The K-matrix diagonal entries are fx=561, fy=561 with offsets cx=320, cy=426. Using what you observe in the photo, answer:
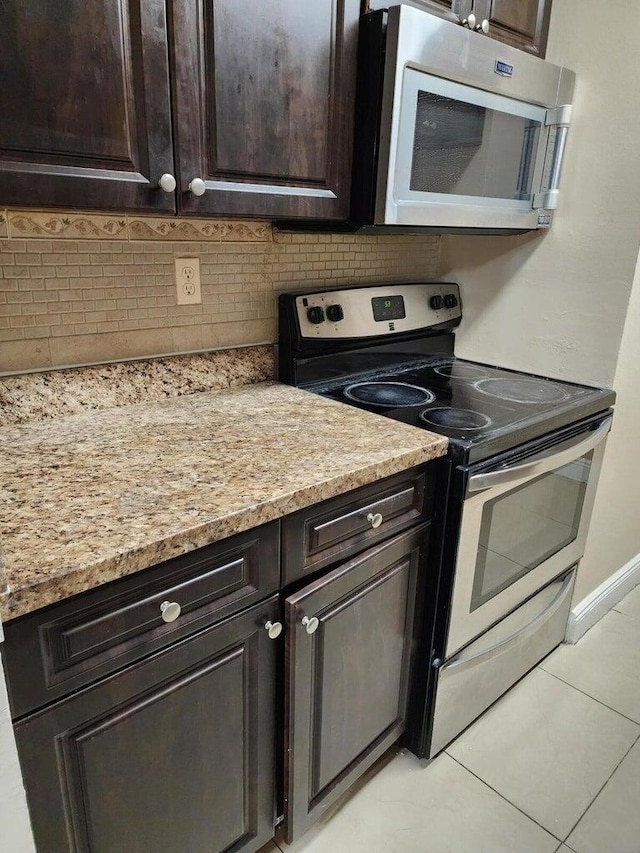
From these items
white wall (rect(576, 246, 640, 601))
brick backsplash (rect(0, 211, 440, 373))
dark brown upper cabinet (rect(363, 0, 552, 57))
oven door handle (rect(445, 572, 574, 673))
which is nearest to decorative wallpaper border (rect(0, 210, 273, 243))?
brick backsplash (rect(0, 211, 440, 373))

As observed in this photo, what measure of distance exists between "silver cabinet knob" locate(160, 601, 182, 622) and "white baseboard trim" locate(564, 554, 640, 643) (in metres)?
1.58

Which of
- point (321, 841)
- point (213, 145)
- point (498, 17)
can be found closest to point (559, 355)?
point (498, 17)

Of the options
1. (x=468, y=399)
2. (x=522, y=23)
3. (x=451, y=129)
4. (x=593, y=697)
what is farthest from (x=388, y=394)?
(x=593, y=697)

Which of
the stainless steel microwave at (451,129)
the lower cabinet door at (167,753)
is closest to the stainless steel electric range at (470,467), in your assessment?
the stainless steel microwave at (451,129)

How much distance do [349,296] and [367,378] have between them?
249 mm

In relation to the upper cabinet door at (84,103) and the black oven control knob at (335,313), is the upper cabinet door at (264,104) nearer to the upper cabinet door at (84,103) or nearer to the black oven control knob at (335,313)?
the upper cabinet door at (84,103)

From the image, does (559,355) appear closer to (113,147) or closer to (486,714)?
(486,714)

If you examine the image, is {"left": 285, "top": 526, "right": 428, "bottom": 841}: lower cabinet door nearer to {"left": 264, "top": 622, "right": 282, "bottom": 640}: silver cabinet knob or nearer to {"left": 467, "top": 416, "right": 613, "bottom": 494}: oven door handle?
{"left": 264, "top": 622, "right": 282, "bottom": 640}: silver cabinet knob

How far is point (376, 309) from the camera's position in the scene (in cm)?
170

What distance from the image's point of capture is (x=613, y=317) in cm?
158

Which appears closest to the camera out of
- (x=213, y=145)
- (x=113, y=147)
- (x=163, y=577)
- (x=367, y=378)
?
(x=163, y=577)

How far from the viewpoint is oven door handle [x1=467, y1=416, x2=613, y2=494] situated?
1242 millimetres

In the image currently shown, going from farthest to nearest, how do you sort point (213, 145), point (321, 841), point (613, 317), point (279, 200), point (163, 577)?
point (613, 317) < point (321, 841) < point (279, 200) < point (213, 145) < point (163, 577)

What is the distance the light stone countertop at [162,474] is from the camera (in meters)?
0.74
